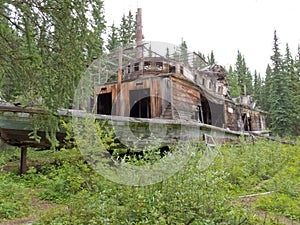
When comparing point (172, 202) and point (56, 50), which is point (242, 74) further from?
point (56, 50)

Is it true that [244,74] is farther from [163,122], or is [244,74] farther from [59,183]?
[59,183]

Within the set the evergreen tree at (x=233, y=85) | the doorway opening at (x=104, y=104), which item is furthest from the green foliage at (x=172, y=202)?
the evergreen tree at (x=233, y=85)

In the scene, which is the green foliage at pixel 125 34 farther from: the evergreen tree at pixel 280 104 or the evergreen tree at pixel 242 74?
the evergreen tree at pixel 242 74

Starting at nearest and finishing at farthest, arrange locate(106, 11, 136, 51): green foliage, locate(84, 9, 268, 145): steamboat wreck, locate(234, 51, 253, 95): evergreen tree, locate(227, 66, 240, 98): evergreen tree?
locate(84, 9, 268, 145): steamboat wreck
locate(106, 11, 136, 51): green foliage
locate(227, 66, 240, 98): evergreen tree
locate(234, 51, 253, 95): evergreen tree

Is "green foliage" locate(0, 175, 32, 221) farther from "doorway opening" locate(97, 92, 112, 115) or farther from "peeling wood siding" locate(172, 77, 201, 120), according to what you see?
"doorway opening" locate(97, 92, 112, 115)

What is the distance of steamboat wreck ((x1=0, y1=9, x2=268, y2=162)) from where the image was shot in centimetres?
798

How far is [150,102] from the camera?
49.1 feet

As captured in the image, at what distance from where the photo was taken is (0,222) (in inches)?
188

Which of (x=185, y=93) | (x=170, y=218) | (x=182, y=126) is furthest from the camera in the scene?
(x=185, y=93)

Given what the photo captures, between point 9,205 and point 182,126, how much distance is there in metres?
6.26

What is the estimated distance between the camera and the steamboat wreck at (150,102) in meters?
7.98

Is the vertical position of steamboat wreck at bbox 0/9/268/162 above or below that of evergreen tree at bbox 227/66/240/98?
below

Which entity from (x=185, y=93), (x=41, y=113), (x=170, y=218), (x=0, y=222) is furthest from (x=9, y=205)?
(x=185, y=93)

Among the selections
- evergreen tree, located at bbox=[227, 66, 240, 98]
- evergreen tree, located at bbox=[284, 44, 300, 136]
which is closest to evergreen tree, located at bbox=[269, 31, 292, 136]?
evergreen tree, located at bbox=[284, 44, 300, 136]
